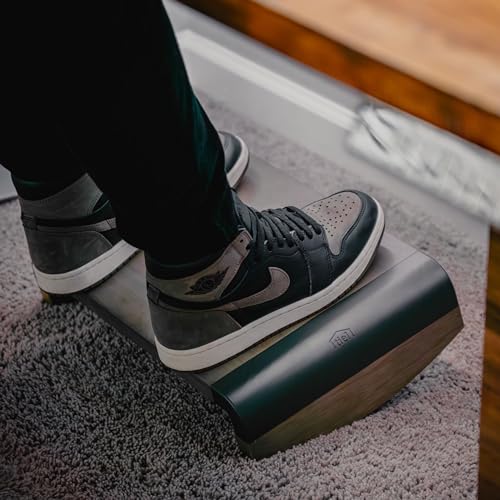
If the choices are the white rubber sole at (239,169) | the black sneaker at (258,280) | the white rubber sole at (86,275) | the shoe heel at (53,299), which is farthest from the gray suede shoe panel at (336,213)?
the shoe heel at (53,299)

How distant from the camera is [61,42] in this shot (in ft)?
2.19

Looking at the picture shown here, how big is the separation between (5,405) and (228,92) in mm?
797

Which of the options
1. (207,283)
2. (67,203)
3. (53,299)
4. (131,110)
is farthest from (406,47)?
(53,299)

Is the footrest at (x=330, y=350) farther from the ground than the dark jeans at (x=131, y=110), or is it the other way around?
the dark jeans at (x=131, y=110)

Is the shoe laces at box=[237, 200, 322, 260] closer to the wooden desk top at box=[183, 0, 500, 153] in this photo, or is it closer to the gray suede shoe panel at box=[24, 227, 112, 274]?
the gray suede shoe panel at box=[24, 227, 112, 274]

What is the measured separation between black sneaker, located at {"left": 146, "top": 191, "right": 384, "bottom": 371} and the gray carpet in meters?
0.13

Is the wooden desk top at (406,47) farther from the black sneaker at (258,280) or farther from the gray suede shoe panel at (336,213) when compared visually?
the gray suede shoe panel at (336,213)

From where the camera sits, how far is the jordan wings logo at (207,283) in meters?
0.95

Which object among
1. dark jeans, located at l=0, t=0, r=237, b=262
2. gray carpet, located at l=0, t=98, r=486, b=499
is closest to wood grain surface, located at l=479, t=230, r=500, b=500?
gray carpet, located at l=0, t=98, r=486, b=499

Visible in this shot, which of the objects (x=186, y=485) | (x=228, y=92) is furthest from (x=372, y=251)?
(x=228, y=92)

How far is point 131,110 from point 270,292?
364mm

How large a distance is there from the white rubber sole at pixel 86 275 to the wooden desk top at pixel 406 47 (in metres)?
0.56

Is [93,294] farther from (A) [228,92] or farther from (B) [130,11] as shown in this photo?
Result: (A) [228,92]

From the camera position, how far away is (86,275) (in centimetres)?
114
